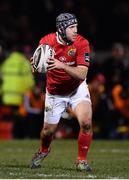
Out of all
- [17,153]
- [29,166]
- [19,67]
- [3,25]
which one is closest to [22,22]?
[3,25]

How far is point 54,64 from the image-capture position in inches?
407

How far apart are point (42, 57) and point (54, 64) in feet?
0.89

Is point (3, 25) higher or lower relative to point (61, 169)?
higher

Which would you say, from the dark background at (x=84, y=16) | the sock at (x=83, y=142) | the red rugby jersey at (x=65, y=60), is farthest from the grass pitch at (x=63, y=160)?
the dark background at (x=84, y=16)

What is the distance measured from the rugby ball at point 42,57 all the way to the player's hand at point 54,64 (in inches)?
2.9

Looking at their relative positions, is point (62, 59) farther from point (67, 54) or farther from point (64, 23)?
point (64, 23)

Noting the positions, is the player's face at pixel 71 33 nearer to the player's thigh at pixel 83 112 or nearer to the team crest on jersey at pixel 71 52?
the team crest on jersey at pixel 71 52

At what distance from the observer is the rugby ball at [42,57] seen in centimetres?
1052

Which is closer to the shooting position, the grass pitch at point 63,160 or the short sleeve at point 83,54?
the grass pitch at point 63,160

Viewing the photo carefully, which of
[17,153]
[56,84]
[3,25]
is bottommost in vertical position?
[17,153]

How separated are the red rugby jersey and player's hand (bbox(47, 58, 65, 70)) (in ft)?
1.30

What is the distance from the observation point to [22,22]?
21891 millimetres

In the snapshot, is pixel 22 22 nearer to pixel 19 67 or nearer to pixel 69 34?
pixel 19 67

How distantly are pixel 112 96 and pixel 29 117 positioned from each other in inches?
80.6
